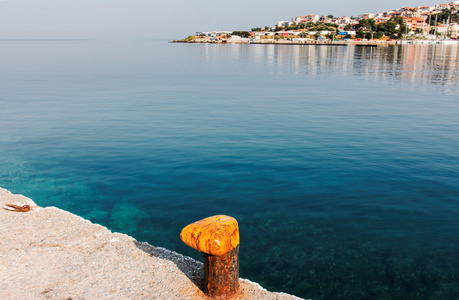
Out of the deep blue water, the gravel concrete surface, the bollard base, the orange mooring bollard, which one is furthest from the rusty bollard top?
the deep blue water

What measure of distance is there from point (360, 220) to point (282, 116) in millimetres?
19037

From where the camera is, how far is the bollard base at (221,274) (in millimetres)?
8185

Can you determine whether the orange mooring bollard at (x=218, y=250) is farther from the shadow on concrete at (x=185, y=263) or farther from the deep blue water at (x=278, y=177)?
the deep blue water at (x=278, y=177)

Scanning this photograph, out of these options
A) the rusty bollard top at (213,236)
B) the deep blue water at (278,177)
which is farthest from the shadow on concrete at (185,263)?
the deep blue water at (278,177)

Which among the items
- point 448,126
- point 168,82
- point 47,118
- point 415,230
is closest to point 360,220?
point 415,230

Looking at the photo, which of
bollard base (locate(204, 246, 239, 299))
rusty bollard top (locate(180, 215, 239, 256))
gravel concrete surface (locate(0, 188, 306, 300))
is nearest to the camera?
rusty bollard top (locate(180, 215, 239, 256))

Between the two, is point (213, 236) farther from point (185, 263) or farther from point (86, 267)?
point (86, 267)

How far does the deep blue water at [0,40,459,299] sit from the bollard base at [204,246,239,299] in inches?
116

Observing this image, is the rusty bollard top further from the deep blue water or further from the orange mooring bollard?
the deep blue water

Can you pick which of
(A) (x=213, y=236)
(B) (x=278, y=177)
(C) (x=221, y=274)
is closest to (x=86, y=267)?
(C) (x=221, y=274)

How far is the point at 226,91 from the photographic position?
47.4 meters

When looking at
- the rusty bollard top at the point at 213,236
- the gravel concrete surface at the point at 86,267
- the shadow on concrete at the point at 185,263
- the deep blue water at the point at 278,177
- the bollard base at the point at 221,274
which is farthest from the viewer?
the deep blue water at the point at 278,177

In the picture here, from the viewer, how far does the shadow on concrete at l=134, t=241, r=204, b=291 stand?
904 cm

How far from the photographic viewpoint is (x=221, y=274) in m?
8.23
